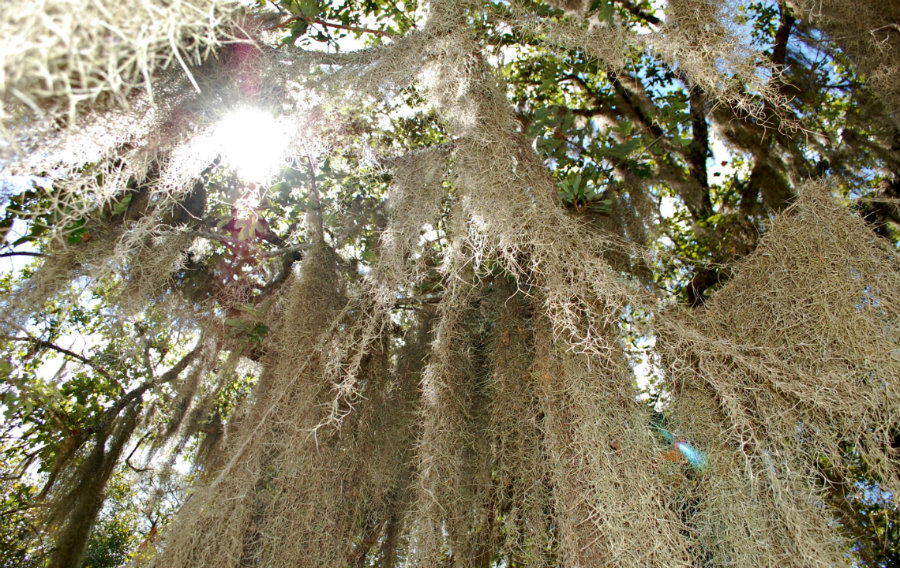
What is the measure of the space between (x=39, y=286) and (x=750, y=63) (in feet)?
8.90

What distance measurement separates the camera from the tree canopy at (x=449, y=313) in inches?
52.8

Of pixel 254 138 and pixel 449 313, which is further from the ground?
pixel 254 138

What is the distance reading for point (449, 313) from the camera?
175 centimetres

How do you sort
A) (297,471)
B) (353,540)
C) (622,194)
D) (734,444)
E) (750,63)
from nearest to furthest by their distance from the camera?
1. (734,444)
2. (750,63)
3. (297,471)
4. (353,540)
5. (622,194)

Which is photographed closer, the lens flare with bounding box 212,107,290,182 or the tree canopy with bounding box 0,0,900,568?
the tree canopy with bounding box 0,0,900,568

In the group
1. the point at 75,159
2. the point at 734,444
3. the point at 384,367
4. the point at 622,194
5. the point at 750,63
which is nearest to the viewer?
the point at 75,159

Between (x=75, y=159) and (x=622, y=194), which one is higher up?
(x=622, y=194)

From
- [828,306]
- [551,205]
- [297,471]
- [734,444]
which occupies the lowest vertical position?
[297,471]

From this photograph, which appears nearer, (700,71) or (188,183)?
(700,71)

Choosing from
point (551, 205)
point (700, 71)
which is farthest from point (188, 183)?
point (700, 71)

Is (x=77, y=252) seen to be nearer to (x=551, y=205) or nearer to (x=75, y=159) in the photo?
(x=75, y=159)

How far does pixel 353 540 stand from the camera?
188 cm

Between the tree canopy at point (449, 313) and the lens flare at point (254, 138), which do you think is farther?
the lens flare at point (254, 138)

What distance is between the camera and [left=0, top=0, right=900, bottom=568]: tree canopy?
1342mm
